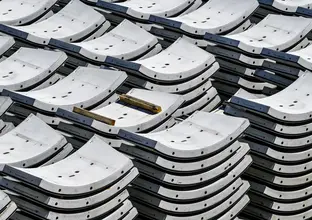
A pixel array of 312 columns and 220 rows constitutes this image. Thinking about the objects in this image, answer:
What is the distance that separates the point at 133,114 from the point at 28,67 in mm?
4506

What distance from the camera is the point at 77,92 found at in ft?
113

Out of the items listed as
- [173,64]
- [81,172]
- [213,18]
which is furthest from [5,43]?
[81,172]

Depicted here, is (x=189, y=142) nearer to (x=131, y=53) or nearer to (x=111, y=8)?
(x=131, y=53)

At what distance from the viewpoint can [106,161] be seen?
2983 cm

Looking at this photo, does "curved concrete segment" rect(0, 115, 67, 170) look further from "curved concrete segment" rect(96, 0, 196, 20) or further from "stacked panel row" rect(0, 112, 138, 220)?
"curved concrete segment" rect(96, 0, 196, 20)

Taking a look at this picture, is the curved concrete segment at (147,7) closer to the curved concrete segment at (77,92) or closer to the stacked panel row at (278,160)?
the curved concrete segment at (77,92)

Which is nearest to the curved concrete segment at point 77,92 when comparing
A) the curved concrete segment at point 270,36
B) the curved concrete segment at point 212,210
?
the curved concrete segment at point 212,210

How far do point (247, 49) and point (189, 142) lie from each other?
675cm

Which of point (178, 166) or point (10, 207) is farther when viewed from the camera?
point (178, 166)

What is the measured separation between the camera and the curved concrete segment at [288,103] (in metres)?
32.7

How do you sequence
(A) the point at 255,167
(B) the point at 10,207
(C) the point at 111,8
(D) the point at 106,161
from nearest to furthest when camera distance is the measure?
(B) the point at 10,207, (D) the point at 106,161, (A) the point at 255,167, (C) the point at 111,8

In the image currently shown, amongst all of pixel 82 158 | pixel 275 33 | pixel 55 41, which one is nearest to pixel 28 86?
pixel 55 41

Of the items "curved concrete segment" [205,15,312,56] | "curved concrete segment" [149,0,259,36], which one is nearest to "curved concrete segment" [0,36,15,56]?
"curved concrete segment" [149,0,259,36]

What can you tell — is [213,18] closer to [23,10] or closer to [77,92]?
[23,10]
